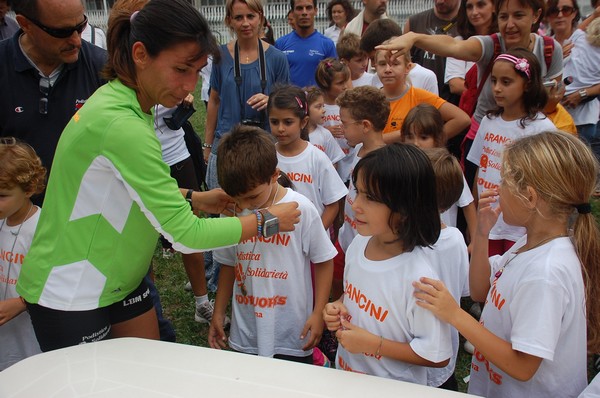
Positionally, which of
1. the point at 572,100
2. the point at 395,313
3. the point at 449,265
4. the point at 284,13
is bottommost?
the point at 284,13

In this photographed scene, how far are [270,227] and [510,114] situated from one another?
203cm

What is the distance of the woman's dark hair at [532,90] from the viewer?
3041mm

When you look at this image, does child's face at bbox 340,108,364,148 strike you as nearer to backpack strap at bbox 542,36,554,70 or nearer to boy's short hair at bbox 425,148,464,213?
boy's short hair at bbox 425,148,464,213

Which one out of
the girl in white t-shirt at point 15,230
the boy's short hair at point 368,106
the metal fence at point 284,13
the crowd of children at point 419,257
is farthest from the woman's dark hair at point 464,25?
the metal fence at point 284,13

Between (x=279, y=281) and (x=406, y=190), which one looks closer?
(x=406, y=190)

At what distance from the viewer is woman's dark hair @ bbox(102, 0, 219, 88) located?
1.66 meters

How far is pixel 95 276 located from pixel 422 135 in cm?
223

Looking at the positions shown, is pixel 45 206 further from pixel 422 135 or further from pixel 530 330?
pixel 422 135

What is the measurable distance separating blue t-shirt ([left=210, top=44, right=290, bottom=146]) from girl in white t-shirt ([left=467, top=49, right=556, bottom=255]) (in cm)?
167

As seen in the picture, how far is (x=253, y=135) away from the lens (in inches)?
90.1

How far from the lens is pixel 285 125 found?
3.19 m

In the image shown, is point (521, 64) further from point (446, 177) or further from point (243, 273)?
point (243, 273)

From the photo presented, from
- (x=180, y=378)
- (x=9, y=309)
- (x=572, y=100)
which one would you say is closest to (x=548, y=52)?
(x=572, y=100)

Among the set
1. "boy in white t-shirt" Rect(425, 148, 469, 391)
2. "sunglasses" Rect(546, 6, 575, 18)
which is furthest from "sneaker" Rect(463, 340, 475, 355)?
"sunglasses" Rect(546, 6, 575, 18)
